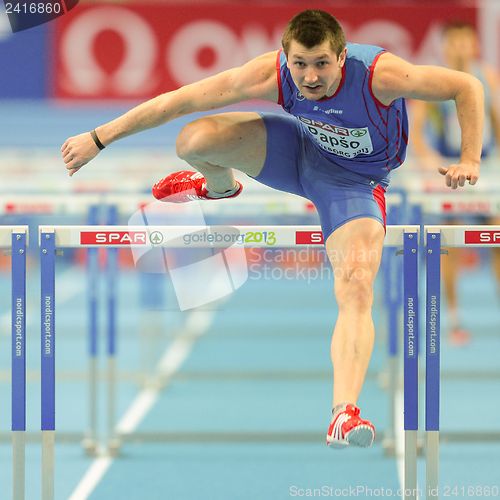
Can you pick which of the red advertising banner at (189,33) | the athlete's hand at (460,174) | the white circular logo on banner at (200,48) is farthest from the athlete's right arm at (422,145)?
the athlete's hand at (460,174)

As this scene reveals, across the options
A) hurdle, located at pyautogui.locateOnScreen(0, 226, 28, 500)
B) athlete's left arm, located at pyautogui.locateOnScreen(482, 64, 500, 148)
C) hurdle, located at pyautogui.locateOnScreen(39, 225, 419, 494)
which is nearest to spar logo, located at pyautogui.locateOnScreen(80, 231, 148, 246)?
hurdle, located at pyautogui.locateOnScreen(39, 225, 419, 494)

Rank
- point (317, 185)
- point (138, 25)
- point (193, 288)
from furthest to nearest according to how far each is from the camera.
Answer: point (138, 25) → point (193, 288) → point (317, 185)

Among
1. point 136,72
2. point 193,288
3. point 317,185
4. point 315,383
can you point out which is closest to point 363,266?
point 317,185

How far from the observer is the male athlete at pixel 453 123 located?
8.61 meters

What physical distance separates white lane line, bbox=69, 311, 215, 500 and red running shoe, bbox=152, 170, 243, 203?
1.44 m

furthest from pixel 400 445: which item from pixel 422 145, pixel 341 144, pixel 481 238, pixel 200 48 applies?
pixel 200 48

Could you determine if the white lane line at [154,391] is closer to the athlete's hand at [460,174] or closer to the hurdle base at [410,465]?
the hurdle base at [410,465]

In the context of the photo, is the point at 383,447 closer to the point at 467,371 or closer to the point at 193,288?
the point at 467,371

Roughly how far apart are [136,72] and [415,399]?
8.57 metres

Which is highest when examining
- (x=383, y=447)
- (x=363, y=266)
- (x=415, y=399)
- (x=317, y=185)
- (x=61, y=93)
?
(x=61, y=93)

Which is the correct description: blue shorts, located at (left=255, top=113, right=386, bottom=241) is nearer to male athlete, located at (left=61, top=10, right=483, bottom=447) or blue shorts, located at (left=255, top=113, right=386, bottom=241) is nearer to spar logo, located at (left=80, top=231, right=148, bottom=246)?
male athlete, located at (left=61, top=10, right=483, bottom=447)

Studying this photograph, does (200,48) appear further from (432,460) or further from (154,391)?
(432,460)

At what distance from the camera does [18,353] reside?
4.24 metres

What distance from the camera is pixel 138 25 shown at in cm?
1211
